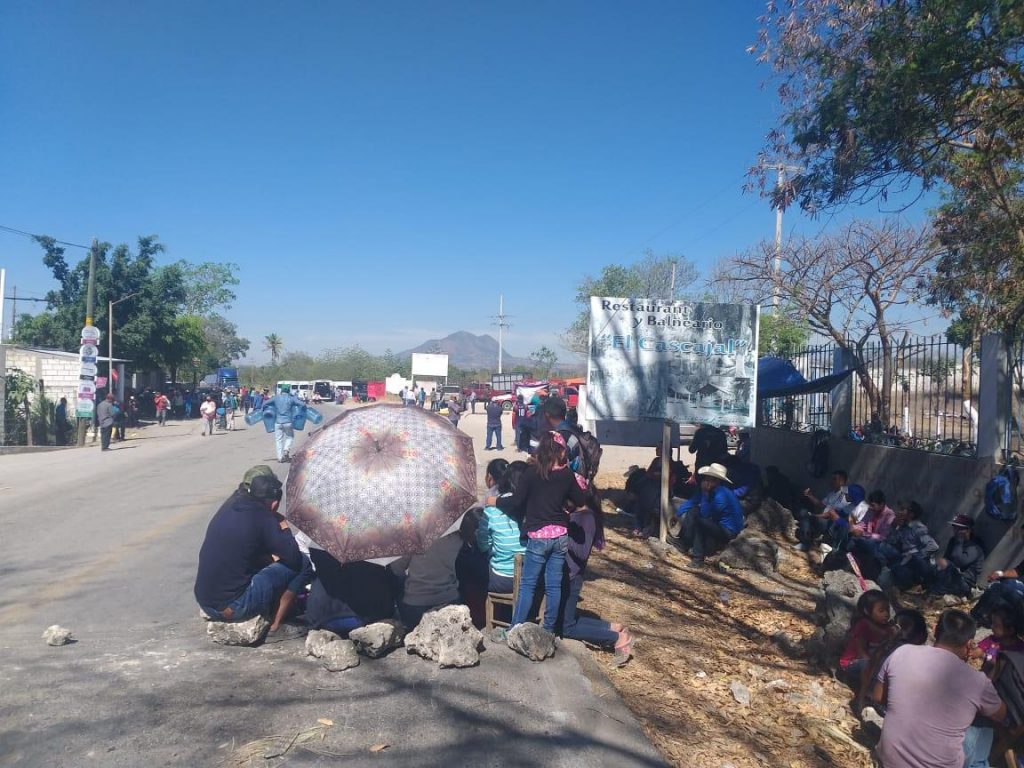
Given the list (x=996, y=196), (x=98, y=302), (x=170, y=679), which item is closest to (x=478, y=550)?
(x=170, y=679)

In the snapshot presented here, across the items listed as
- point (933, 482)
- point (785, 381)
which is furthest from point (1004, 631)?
point (785, 381)

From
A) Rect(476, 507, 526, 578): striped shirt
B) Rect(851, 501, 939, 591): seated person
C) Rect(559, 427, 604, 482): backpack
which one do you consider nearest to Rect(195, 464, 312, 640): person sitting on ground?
Rect(476, 507, 526, 578): striped shirt

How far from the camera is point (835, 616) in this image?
6543 mm

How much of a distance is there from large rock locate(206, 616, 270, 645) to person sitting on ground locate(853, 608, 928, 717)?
13.2 ft

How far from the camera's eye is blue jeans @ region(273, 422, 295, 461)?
54.7 feet

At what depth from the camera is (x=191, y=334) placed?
4541cm

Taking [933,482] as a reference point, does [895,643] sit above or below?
below

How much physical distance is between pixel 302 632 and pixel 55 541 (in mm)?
5231

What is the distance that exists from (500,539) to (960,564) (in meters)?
5.02

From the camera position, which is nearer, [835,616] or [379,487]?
[379,487]

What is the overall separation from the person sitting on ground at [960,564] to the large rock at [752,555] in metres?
1.67

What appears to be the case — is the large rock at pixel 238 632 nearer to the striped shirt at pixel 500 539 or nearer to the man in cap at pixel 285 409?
the striped shirt at pixel 500 539

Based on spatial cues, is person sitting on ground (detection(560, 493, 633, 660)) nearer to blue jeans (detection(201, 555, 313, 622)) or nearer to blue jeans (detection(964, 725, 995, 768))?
blue jeans (detection(201, 555, 313, 622))

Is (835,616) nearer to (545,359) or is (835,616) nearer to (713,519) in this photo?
(713,519)
